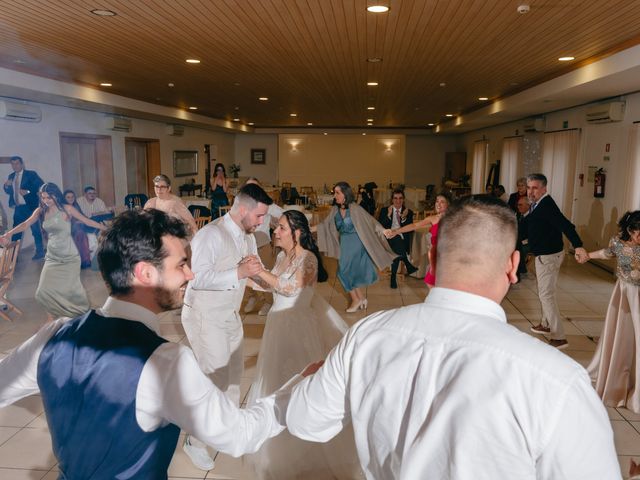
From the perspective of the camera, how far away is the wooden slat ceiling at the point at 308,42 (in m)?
4.12

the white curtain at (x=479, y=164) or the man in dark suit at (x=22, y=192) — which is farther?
the white curtain at (x=479, y=164)

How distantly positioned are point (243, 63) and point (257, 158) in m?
16.1

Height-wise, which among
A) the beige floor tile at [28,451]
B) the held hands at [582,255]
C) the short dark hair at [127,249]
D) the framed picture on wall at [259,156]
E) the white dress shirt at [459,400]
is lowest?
the beige floor tile at [28,451]

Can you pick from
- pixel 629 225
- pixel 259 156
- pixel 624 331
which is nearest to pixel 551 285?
pixel 624 331

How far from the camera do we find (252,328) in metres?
5.65

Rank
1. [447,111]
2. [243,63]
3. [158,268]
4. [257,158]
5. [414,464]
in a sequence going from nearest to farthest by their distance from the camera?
[414,464]
[158,268]
[243,63]
[447,111]
[257,158]

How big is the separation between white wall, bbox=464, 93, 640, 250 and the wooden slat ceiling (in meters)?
1.50

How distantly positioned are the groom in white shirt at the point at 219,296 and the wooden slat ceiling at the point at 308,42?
1.78 metres

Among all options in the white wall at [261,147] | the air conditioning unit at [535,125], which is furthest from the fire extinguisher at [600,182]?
the white wall at [261,147]

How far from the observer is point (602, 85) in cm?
696

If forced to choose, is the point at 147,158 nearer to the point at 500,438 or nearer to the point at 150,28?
the point at 150,28

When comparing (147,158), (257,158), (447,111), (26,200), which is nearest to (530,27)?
(26,200)

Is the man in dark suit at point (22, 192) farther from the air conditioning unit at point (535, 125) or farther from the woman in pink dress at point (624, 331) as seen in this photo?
the air conditioning unit at point (535, 125)

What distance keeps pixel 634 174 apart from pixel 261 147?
1663cm
